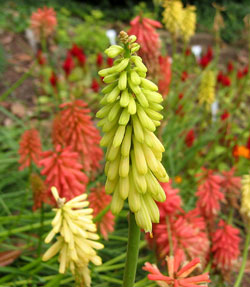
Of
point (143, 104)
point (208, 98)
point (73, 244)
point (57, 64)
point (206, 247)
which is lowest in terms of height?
point (206, 247)

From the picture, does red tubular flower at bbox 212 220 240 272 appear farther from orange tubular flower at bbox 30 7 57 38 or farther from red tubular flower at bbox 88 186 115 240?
orange tubular flower at bbox 30 7 57 38

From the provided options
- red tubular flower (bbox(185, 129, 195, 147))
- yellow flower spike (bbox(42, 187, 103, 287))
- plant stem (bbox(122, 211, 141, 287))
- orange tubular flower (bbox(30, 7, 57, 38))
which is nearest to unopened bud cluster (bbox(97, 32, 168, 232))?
plant stem (bbox(122, 211, 141, 287))

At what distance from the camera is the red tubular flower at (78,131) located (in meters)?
2.66

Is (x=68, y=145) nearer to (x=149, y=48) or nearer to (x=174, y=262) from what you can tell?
(x=149, y=48)

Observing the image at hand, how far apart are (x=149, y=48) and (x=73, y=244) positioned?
1871mm

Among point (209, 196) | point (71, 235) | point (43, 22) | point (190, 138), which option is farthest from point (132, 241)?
point (43, 22)

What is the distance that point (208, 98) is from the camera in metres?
4.02

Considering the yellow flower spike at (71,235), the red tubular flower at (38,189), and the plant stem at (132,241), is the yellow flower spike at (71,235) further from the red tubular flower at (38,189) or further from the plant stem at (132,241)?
the red tubular flower at (38,189)

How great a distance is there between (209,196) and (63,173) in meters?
1.11

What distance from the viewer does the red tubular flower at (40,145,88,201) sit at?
92.4 inches

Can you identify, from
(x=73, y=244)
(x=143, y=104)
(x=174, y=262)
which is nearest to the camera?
(x=143, y=104)

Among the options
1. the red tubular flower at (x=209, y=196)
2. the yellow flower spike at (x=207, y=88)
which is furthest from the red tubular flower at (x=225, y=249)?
the yellow flower spike at (x=207, y=88)

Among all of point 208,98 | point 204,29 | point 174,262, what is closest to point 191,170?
point 208,98

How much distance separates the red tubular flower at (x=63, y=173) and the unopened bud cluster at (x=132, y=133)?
925mm
